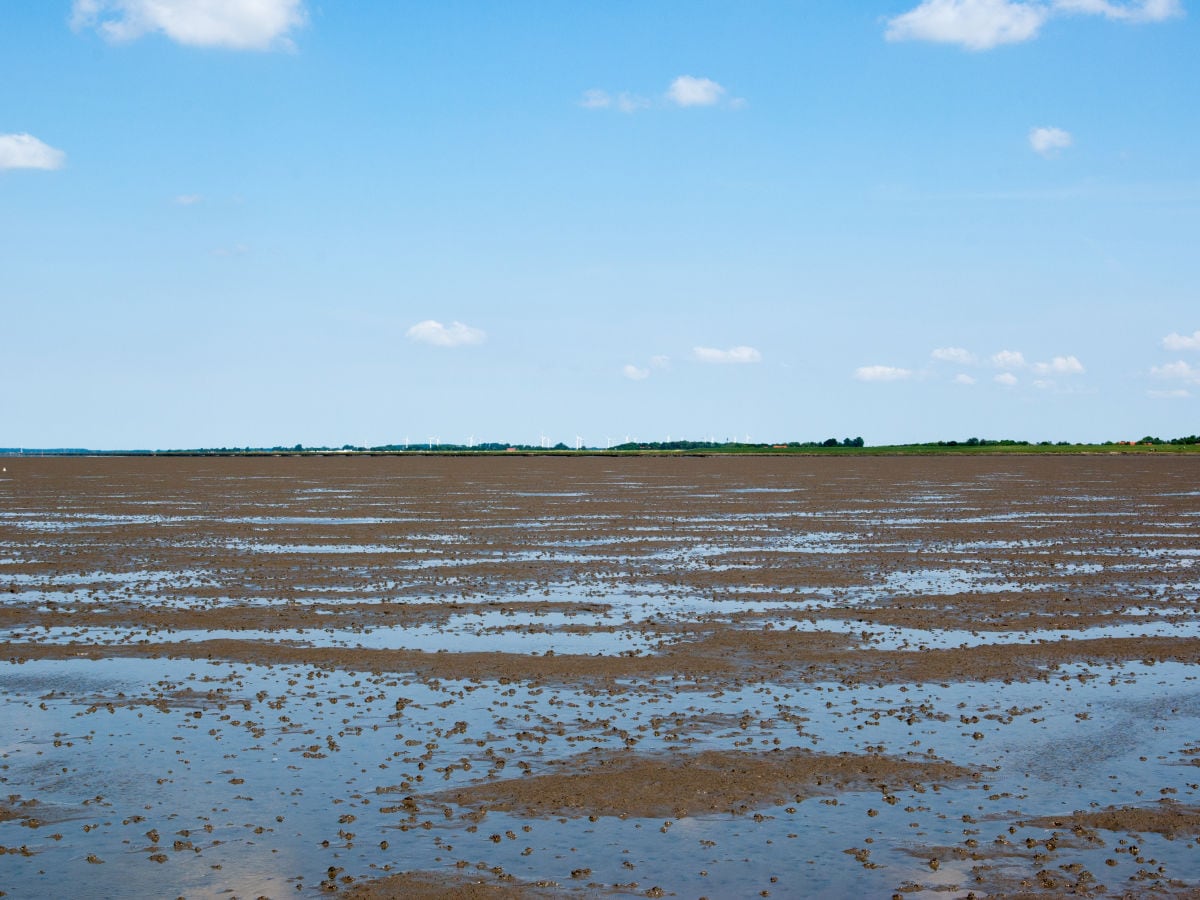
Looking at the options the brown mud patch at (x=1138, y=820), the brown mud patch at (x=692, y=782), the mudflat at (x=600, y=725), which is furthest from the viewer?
the brown mud patch at (x=692, y=782)

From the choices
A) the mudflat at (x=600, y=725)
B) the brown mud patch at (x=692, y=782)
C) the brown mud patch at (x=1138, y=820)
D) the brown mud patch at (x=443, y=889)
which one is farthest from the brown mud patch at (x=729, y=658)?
the brown mud patch at (x=443, y=889)

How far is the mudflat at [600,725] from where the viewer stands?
9570 mm

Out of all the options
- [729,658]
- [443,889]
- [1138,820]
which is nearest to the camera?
[443,889]

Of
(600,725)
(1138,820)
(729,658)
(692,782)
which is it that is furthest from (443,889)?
(729,658)

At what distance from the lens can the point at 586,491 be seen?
69.6 m

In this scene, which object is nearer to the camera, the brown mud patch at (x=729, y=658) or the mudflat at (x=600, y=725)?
the mudflat at (x=600, y=725)

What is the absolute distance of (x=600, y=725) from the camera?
13656 mm

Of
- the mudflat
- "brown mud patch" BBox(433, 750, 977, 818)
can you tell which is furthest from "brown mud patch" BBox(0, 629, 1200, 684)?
"brown mud patch" BBox(433, 750, 977, 818)

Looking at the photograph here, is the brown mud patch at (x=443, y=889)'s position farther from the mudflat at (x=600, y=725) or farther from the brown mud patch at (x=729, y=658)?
the brown mud patch at (x=729, y=658)

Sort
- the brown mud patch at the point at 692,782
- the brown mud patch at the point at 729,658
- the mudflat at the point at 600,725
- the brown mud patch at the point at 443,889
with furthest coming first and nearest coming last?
the brown mud patch at the point at 729,658
the brown mud patch at the point at 692,782
the mudflat at the point at 600,725
the brown mud patch at the point at 443,889

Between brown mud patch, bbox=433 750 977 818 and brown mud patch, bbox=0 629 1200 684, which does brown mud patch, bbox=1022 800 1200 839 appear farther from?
brown mud patch, bbox=0 629 1200 684

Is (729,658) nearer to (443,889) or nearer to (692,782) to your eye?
(692,782)

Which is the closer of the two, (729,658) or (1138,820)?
(1138,820)

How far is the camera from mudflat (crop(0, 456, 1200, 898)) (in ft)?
31.4
